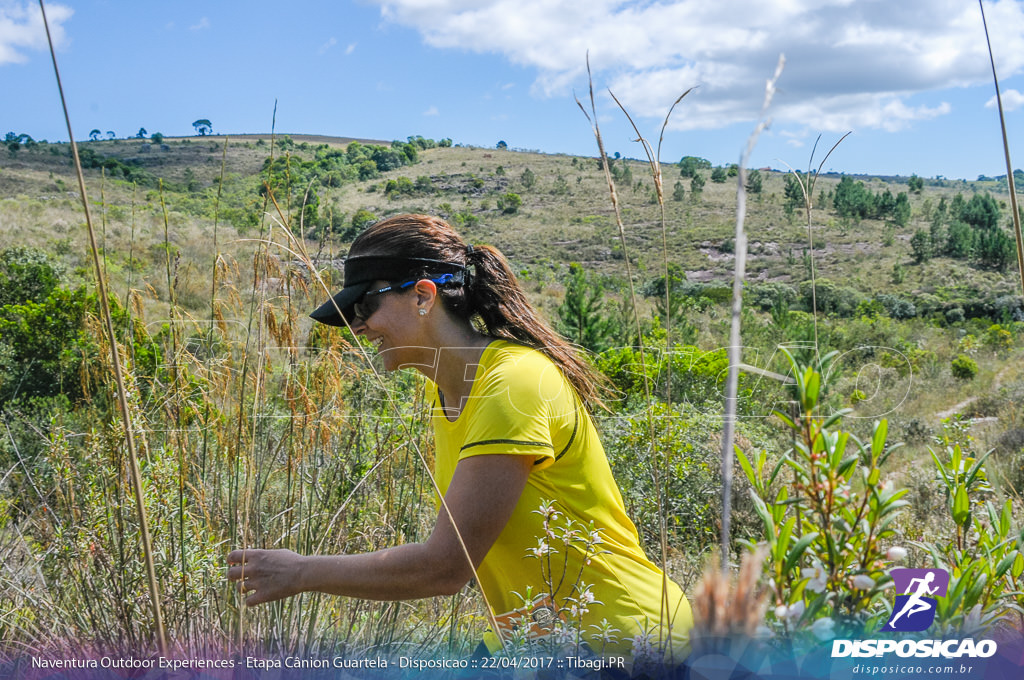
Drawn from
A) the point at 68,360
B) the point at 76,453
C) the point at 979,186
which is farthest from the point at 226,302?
the point at 979,186

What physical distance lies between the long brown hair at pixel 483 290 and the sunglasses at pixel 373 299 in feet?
0.07

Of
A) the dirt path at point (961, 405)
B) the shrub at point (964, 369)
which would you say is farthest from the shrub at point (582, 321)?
the shrub at point (964, 369)

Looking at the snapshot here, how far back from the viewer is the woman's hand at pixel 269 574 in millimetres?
1113

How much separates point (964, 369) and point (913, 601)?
11.3 m

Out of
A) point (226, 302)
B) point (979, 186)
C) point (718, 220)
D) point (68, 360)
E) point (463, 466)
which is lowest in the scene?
point (68, 360)

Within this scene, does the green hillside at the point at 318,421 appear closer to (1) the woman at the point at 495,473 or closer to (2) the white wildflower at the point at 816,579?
(2) the white wildflower at the point at 816,579

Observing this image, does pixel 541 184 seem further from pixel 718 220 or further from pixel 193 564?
pixel 193 564

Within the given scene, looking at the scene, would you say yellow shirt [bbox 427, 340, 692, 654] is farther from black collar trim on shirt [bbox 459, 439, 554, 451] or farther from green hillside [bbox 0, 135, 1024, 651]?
green hillside [bbox 0, 135, 1024, 651]

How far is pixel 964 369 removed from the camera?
10.1 meters

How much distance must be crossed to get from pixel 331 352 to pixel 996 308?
17.4 meters

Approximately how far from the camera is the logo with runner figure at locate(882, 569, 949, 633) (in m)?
0.54

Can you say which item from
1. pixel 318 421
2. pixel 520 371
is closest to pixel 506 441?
pixel 520 371

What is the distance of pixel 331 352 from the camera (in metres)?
2.07

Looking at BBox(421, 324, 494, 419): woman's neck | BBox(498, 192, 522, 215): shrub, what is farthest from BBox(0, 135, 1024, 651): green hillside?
BBox(498, 192, 522, 215): shrub
